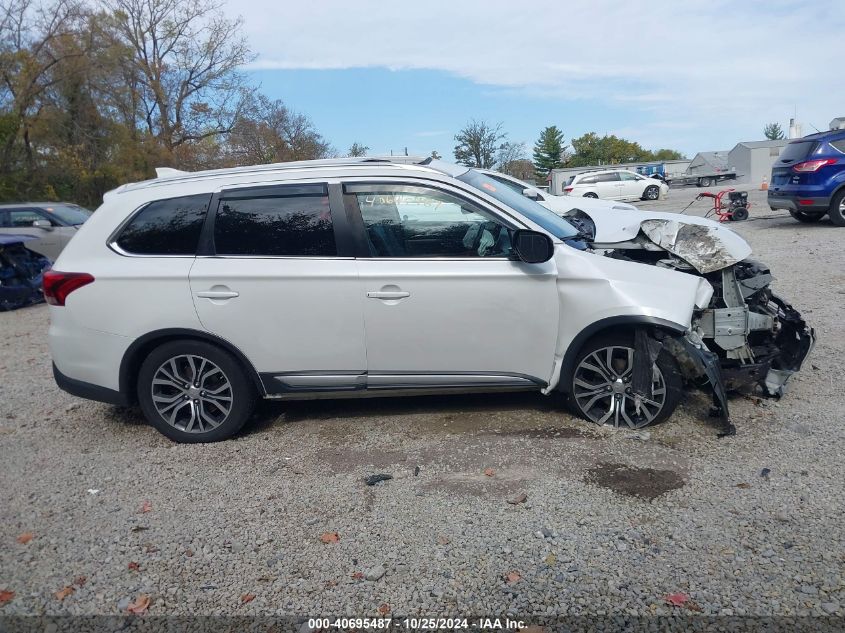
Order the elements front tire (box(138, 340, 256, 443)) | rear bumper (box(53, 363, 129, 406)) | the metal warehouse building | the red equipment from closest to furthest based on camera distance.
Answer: front tire (box(138, 340, 256, 443)) → rear bumper (box(53, 363, 129, 406)) → the red equipment → the metal warehouse building

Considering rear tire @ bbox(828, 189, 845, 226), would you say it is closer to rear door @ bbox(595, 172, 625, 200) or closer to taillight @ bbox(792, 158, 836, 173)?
taillight @ bbox(792, 158, 836, 173)

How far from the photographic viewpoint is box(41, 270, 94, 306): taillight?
4695 mm

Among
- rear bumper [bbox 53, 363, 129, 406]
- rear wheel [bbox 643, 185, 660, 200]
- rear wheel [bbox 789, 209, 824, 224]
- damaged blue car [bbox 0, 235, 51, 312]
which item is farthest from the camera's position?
rear wheel [bbox 643, 185, 660, 200]

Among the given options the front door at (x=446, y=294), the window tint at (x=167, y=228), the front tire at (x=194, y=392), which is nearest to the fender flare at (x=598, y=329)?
the front door at (x=446, y=294)

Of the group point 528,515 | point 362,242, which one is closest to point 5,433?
point 362,242

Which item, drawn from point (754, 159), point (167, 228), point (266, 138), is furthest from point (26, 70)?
point (754, 159)

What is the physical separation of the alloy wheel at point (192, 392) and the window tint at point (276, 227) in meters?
0.83

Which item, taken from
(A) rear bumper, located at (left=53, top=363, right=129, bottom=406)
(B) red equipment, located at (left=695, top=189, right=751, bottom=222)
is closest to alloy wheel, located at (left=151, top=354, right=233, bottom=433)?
(A) rear bumper, located at (left=53, top=363, right=129, bottom=406)

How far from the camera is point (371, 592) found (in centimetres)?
307

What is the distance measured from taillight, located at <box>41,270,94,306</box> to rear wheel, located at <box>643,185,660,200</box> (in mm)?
29720

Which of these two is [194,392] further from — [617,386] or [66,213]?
[66,213]

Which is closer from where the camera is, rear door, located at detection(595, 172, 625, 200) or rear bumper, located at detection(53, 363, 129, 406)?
rear bumper, located at detection(53, 363, 129, 406)

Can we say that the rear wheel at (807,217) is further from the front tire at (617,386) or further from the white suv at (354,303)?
the front tire at (617,386)

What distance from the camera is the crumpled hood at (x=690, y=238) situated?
4.79 metres
